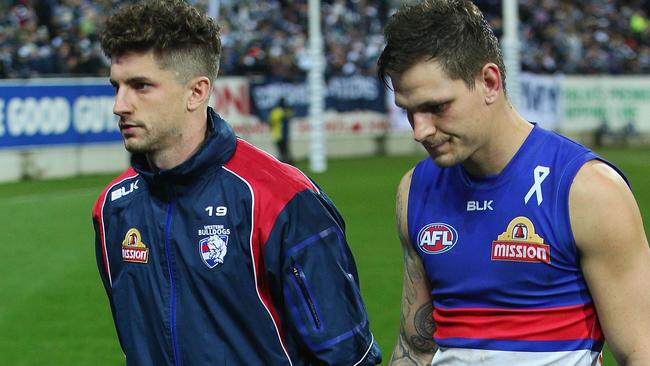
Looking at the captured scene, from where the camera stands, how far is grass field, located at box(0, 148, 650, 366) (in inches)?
374

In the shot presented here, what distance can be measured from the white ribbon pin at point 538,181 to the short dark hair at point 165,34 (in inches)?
42.5

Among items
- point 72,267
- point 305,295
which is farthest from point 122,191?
point 72,267

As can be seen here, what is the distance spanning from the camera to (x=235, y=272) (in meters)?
3.65

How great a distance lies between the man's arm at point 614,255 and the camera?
343 cm

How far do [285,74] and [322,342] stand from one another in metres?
26.4

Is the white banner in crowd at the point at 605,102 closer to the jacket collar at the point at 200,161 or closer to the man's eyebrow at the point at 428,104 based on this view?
the jacket collar at the point at 200,161

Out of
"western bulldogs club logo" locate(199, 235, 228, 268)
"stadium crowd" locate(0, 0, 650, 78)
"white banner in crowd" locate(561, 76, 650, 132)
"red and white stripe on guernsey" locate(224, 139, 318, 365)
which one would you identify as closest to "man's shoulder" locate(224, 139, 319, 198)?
"red and white stripe on guernsey" locate(224, 139, 318, 365)

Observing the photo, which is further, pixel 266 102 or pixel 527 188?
pixel 266 102

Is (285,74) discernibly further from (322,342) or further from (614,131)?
(322,342)

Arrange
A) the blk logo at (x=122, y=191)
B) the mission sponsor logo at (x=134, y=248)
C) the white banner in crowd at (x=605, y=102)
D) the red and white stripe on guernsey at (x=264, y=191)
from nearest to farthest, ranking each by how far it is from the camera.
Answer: the red and white stripe on guernsey at (x=264, y=191) → the mission sponsor logo at (x=134, y=248) → the blk logo at (x=122, y=191) → the white banner in crowd at (x=605, y=102)

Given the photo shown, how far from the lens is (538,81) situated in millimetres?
34188

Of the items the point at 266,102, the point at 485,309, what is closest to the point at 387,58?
the point at 485,309

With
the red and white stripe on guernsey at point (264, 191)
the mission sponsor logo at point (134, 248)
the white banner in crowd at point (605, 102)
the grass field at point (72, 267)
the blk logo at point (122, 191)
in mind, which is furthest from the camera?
the white banner in crowd at point (605, 102)

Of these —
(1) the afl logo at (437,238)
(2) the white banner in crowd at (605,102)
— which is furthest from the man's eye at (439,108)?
(2) the white banner in crowd at (605,102)
